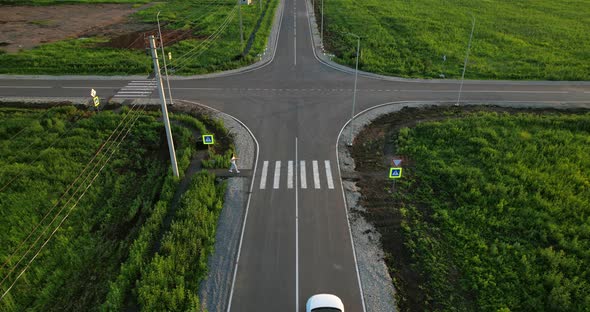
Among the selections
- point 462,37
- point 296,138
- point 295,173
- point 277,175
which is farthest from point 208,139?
point 462,37

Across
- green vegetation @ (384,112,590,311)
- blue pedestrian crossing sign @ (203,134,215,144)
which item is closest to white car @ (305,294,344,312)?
green vegetation @ (384,112,590,311)

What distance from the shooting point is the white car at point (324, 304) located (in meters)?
16.1

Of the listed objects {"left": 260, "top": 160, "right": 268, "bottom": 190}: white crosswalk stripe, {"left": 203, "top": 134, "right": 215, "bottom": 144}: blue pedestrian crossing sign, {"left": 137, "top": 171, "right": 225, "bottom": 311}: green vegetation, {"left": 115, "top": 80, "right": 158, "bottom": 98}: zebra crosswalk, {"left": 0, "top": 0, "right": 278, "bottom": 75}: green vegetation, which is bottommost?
{"left": 137, "top": 171, "right": 225, "bottom": 311}: green vegetation

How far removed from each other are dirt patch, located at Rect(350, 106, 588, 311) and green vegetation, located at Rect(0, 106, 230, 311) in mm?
10238

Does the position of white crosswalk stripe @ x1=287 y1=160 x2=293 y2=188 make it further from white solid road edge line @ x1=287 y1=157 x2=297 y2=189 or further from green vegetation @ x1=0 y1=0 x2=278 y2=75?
green vegetation @ x1=0 y1=0 x2=278 y2=75

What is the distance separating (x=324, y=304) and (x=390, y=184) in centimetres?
1233

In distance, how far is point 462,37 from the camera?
5941cm

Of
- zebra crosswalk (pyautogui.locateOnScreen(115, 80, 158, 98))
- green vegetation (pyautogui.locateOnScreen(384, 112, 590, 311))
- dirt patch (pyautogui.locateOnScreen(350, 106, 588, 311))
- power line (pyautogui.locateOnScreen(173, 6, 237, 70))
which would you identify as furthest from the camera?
power line (pyautogui.locateOnScreen(173, 6, 237, 70))

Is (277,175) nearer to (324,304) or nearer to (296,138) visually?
(296,138)

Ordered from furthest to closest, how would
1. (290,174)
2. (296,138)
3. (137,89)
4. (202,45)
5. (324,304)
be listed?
(202,45) → (137,89) → (296,138) → (290,174) → (324,304)

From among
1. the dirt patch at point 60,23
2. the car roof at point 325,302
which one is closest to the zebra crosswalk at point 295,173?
the car roof at point 325,302

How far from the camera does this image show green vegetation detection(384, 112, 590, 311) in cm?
1802

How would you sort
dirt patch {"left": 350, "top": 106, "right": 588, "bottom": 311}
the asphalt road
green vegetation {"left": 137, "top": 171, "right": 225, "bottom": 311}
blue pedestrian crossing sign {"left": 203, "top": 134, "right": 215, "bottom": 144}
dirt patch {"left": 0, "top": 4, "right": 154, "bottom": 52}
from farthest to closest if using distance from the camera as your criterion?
dirt patch {"left": 0, "top": 4, "right": 154, "bottom": 52} → blue pedestrian crossing sign {"left": 203, "top": 134, "right": 215, "bottom": 144} → the asphalt road → dirt patch {"left": 350, "top": 106, "right": 588, "bottom": 311} → green vegetation {"left": 137, "top": 171, "right": 225, "bottom": 311}

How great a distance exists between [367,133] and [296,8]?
58711 mm
